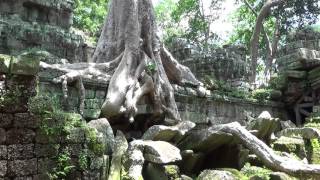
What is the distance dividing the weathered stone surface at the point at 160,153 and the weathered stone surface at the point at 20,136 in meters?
1.79

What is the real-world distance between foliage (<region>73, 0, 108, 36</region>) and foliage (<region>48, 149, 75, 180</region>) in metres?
17.3

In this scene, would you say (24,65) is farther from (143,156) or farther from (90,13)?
(90,13)

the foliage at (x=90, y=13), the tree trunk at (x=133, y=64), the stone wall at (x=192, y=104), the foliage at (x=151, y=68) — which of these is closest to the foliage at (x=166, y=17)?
the foliage at (x=90, y=13)

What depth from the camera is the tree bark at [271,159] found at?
6418 millimetres

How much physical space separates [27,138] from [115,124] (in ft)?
9.45

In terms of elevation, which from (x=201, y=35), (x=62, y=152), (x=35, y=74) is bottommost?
(x=62, y=152)

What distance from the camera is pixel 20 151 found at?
15.3 feet

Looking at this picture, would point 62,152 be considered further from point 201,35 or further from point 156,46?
point 201,35

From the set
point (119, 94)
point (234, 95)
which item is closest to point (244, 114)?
point (234, 95)

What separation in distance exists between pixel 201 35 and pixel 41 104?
2045 centimetres

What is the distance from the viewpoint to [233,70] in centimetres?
1382

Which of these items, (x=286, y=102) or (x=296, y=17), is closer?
(x=286, y=102)

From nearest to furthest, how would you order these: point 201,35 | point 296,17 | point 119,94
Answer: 1. point 119,94
2. point 296,17
3. point 201,35

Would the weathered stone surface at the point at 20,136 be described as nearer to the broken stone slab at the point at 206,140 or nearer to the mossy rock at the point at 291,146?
the broken stone slab at the point at 206,140
